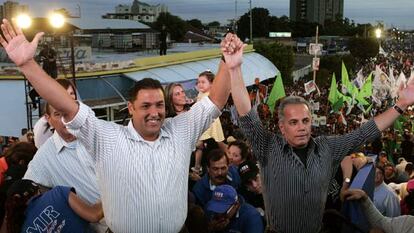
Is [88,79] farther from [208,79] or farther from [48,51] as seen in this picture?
[208,79]

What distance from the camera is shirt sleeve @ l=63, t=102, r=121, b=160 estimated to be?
100 inches

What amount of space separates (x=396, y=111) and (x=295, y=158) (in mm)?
807

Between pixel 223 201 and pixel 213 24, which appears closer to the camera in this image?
pixel 223 201

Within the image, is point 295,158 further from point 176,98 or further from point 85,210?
point 176,98

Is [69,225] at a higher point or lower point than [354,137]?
lower

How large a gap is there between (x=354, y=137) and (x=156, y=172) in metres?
1.39

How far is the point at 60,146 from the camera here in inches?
124

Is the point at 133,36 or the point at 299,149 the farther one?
the point at 133,36

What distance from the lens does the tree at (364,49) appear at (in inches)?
2840

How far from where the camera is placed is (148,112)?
8.82ft

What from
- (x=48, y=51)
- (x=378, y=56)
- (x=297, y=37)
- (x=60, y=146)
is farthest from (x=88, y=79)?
(x=297, y=37)

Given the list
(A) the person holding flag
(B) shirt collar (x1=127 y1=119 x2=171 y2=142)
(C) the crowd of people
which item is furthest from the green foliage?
(B) shirt collar (x1=127 y1=119 x2=171 y2=142)

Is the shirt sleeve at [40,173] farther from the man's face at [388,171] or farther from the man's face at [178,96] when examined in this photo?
the man's face at [388,171]

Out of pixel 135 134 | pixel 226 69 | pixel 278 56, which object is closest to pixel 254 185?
pixel 226 69
